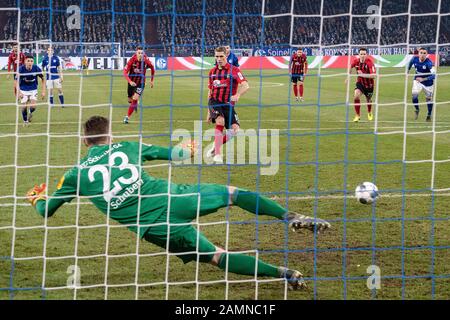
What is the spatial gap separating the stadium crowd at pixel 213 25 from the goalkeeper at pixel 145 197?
1663 centimetres

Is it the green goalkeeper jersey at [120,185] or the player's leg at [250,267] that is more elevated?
the green goalkeeper jersey at [120,185]

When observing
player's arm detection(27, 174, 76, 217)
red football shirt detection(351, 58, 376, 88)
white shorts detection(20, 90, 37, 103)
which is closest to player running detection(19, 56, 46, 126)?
white shorts detection(20, 90, 37, 103)

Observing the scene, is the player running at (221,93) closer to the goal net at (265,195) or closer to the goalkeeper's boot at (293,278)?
the goal net at (265,195)

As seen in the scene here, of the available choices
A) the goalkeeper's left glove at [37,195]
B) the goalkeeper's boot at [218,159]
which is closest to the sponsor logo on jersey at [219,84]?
the goalkeeper's boot at [218,159]

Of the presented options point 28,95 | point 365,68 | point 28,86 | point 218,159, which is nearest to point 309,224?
point 218,159

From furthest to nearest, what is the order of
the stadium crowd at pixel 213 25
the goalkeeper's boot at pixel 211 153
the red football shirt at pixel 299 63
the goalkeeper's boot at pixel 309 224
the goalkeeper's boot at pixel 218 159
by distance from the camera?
1. the stadium crowd at pixel 213 25
2. the red football shirt at pixel 299 63
3. the goalkeeper's boot at pixel 211 153
4. the goalkeeper's boot at pixel 218 159
5. the goalkeeper's boot at pixel 309 224

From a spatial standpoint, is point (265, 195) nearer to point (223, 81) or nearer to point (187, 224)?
point (187, 224)

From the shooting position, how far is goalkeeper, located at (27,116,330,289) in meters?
5.26

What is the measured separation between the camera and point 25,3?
914 inches

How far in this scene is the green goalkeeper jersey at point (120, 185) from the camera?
17.2 ft

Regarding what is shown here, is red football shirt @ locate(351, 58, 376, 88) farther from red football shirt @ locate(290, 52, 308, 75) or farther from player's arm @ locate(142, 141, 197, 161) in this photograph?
player's arm @ locate(142, 141, 197, 161)

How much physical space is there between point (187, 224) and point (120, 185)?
620 millimetres

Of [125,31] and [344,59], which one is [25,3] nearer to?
[125,31]

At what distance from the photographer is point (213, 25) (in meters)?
25.0
